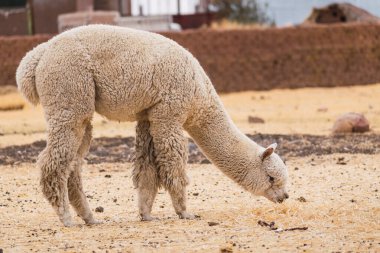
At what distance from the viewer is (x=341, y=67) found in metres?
29.6

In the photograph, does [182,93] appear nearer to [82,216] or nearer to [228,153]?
[228,153]

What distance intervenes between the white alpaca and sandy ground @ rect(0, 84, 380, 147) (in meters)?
8.75

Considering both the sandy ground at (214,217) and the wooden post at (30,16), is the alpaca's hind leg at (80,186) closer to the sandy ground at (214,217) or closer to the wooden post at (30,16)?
the sandy ground at (214,217)

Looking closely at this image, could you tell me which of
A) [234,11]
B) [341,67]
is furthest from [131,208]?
[234,11]

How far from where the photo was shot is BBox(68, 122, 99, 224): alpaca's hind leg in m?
9.42

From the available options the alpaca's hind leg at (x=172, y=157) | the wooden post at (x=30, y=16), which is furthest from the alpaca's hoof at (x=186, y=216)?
the wooden post at (x=30, y=16)

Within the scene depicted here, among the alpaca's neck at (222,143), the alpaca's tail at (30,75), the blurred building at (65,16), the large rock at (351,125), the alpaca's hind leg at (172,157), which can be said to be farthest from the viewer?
the blurred building at (65,16)

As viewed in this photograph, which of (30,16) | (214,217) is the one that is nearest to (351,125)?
(214,217)

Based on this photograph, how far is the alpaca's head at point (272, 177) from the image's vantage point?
973 centimetres

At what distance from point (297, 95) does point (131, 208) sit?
57.9 ft

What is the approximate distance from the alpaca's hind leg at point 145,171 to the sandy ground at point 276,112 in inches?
339

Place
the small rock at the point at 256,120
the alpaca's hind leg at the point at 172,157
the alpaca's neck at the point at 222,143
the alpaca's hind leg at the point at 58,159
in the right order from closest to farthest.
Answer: the alpaca's hind leg at the point at 58,159
the alpaca's hind leg at the point at 172,157
the alpaca's neck at the point at 222,143
the small rock at the point at 256,120

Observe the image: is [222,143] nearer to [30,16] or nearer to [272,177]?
[272,177]

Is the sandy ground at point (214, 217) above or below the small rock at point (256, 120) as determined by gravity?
above
